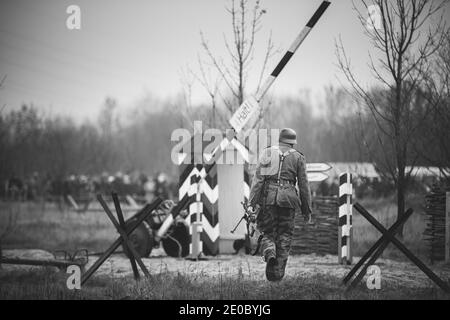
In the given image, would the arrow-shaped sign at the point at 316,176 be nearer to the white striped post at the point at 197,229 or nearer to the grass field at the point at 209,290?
the white striped post at the point at 197,229

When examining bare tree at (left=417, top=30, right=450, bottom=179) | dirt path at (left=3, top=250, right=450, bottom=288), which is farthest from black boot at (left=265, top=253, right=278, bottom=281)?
bare tree at (left=417, top=30, right=450, bottom=179)

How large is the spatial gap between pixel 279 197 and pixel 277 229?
0.46m

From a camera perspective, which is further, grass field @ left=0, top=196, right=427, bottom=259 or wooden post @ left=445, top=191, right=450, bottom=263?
grass field @ left=0, top=196, right=427, bottom=259

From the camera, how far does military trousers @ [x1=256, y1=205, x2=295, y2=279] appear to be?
28.9ft

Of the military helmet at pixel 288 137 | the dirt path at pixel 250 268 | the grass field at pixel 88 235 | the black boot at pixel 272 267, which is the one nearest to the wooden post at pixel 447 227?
the dirt path at pixel 250 268

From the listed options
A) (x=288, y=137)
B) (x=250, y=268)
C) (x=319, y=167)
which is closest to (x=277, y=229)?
(x=288, y=137)

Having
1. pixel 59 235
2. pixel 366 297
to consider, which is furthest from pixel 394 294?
pixel 59 235

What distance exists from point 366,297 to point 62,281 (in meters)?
4.01

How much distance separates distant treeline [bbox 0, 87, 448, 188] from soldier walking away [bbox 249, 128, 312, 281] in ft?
14.2

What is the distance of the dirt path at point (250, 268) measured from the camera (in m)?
9.62

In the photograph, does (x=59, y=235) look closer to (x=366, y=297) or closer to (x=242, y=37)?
(x=242, y=37)

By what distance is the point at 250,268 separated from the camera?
10.7m

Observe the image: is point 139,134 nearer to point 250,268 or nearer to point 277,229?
point 250,268

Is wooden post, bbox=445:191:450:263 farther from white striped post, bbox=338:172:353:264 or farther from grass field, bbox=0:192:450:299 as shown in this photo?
white striped post, bbox=338:172:353:264
